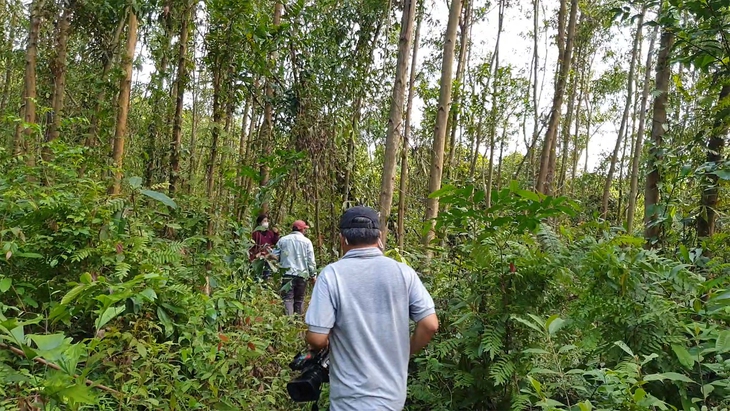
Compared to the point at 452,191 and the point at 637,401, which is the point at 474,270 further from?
the point at 637,401

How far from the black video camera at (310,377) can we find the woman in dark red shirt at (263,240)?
1.87 meters

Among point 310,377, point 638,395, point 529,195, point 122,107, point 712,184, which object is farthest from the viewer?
point 122,107

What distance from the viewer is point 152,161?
5.77 meters

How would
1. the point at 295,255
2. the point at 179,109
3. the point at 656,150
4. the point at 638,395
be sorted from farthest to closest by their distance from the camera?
the point at 295,255
the point at 179,109
the point at 656,150
the point at 638,395

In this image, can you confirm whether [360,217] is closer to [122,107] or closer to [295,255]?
[295,255]

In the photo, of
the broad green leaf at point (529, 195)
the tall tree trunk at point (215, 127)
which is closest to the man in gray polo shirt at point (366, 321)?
the broad green leaf at point (529, 195)

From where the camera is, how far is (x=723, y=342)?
7.02 feet

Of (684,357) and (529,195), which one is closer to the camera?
(684,357)

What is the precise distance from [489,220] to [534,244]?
352mm

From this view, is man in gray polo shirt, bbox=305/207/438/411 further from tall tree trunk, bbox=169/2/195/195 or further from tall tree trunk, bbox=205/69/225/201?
tall tree trunk, bbox=169/2/195/195

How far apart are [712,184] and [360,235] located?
3201 mm

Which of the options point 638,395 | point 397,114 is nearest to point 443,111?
point 397,114

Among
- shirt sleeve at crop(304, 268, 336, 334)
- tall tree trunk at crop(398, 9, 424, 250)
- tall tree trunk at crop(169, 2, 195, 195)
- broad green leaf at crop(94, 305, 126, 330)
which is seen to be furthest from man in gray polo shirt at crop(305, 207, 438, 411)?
tall tree trunk at crop(398, 9, 424, 250)

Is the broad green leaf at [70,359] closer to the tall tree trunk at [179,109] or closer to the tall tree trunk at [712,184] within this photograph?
the tall tree trunk at [179,109]
